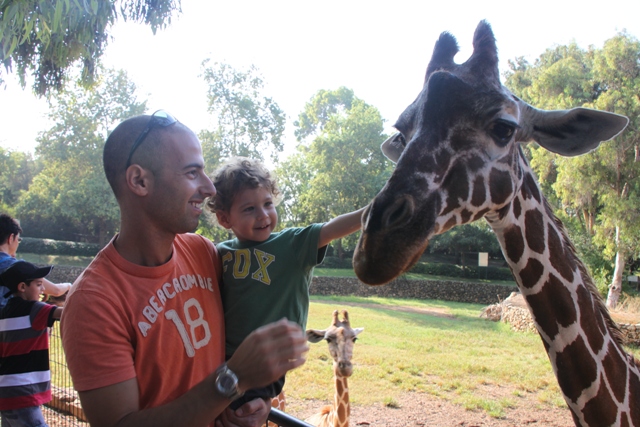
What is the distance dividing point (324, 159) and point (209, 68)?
344 inches

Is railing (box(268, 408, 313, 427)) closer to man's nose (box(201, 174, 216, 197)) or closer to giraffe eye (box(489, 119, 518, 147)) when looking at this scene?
man's nose (box(201, 174, 216, 197))

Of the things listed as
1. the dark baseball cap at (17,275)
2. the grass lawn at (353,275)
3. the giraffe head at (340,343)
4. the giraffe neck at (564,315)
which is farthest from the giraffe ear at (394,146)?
the grass lawn at (353,275)

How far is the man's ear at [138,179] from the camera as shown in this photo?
62.6 inches

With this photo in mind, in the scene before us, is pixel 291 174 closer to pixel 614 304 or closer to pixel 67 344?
pixel 614 304

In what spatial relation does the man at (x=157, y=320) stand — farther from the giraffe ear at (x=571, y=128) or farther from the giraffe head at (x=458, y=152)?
the giraffe ear at (x=571, y=128)

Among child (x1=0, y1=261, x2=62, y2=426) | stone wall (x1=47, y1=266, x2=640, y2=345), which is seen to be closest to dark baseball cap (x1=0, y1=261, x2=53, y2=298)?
child (x1=0, y1=261, x2=62, y2=426)

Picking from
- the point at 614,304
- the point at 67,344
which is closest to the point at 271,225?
the point at 67,344

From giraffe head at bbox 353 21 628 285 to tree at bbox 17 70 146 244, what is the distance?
2846cm

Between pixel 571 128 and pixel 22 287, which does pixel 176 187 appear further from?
pixel 22 287

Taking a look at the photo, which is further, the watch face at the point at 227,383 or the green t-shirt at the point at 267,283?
the green t-shirt at the point at 267,283

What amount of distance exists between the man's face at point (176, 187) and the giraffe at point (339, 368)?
3.28 m

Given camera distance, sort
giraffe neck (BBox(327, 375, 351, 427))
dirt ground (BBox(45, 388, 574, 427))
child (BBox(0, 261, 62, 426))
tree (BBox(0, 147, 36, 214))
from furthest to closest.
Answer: tree (BBox(0, 147, 36, 214)), dirt ground (BBox(45, 388, 574, 427)), giraffe neck (BBox(327, 375, 351, 427)), child (BBox(0, 261, 62, 426))

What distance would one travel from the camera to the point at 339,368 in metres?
5.57

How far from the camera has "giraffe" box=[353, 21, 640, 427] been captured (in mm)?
1937
